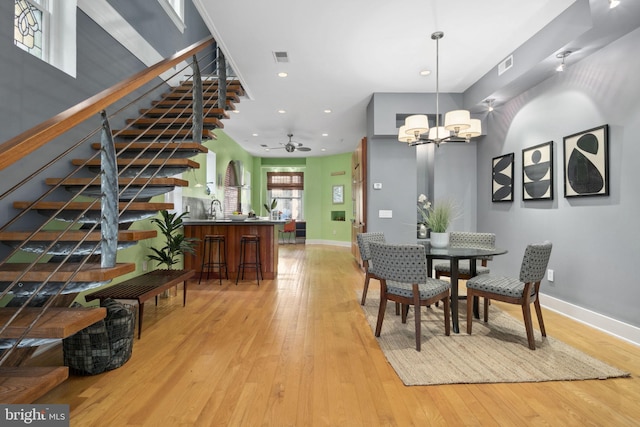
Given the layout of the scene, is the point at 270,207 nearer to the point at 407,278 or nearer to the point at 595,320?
the point at 407,278

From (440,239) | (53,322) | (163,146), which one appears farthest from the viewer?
(440,239)

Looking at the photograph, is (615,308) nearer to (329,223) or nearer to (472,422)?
(472,422)

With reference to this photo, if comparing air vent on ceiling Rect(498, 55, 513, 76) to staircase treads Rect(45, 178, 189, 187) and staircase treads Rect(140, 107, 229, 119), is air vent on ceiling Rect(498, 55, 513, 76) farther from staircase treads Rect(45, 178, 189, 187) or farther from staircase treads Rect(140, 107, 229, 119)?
staircase treads Rect(45, 178, 189, 187)

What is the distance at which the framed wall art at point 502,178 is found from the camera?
4473 millimetres

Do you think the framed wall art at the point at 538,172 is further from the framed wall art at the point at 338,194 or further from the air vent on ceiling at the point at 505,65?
the framed wall art at the point at 338,194

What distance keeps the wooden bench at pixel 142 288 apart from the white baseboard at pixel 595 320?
4306mm

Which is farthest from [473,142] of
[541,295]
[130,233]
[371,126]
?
[130,233]

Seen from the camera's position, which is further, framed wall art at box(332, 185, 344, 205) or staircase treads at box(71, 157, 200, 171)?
framed wall art at box(332, 185, 344, 205)

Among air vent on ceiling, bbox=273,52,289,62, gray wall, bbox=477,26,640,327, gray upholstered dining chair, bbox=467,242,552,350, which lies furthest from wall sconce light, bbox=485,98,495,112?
air vent on ceiling, bbox=273,52,289,62

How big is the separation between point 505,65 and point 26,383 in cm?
520

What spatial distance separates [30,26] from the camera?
269 cm

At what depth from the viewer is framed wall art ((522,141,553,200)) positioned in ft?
12.3

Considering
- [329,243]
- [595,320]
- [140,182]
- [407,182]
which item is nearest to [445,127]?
[407,182]

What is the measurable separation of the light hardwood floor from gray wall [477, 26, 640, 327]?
1.60 ft
